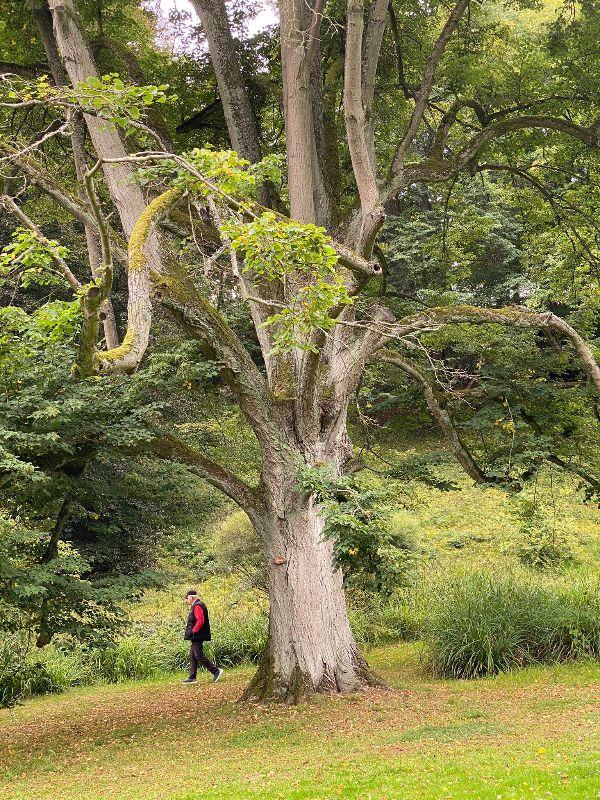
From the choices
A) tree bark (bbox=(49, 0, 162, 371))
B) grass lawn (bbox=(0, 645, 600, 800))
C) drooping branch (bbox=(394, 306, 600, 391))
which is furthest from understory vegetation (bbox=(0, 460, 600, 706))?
tree bark (bbox=(49, 0, 162, 371))

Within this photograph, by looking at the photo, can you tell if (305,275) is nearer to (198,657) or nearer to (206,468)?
(206,468)

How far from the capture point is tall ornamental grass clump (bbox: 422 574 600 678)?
12.2 meters

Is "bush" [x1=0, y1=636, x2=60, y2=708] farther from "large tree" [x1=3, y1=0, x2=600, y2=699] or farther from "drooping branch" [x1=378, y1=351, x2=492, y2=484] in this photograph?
"drooping branch" [x1=378, y1=351, x2=492, y2=484]

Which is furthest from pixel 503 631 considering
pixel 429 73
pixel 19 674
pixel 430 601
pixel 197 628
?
pixel 19 674

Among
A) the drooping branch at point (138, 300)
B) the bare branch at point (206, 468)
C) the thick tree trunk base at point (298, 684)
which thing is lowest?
the thick tree trunk base at point (298, 684)

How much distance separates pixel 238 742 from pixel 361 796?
306 centimetres

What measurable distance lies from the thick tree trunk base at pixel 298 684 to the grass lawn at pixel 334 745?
215mm

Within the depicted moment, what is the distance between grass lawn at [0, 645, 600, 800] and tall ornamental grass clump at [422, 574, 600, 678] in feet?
1.34

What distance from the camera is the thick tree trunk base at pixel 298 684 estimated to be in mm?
10180

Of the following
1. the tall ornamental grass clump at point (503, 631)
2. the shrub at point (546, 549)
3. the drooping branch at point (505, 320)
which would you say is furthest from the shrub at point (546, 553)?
the drooping branch at point (505, 320)

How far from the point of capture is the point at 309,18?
37.1ft

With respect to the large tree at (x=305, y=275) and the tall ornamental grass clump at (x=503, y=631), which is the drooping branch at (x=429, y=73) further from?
the tall ornamental grass clump at (x=503, y=631)

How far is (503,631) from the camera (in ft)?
40.3

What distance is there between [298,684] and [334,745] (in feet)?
6.95
